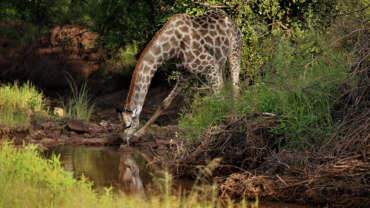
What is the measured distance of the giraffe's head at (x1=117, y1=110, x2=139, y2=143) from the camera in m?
Result: 9.30

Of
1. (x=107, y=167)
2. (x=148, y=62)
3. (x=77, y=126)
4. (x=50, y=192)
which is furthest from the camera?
(x=77, y=126)

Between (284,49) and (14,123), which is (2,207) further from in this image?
(14,123)

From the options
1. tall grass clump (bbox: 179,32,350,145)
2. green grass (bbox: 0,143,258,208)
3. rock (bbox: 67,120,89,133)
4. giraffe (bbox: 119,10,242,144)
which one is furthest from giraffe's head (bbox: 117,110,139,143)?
green grass (bbox: 0,143,258,208)

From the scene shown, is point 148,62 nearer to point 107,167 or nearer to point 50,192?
point 107,167

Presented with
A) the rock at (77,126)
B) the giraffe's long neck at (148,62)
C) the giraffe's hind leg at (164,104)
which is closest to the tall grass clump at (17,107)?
the rock at (77,126)

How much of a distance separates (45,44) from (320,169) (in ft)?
58.6

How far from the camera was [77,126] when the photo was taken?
11.3 meters

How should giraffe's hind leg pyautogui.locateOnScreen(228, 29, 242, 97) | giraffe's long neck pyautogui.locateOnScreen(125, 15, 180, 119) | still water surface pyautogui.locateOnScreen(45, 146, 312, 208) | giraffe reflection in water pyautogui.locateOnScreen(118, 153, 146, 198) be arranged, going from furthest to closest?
1. giraffe's hind leg pyautogui.locateOnScreen(228, 29, 242, 97)
2. giraffe's long neck pyautogui.locateOnScreen(125, 15, 180, 119)
3. still water surface pyautogui.locateOnScreen(45, 146, 312, 208)
4. giraffe reflection in water pyautogui.locateOnScreen(118, 153, 146, 198)

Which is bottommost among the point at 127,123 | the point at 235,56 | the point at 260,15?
the point at 127,123

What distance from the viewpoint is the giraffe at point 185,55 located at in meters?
9.50

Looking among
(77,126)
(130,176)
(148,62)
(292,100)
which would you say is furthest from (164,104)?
(292,100)

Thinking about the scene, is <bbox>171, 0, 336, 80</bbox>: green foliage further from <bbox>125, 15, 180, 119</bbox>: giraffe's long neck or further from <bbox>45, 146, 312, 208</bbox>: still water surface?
<bbox>45, 146, 312, 208</bbox>: still water surface

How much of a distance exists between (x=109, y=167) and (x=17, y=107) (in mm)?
5447

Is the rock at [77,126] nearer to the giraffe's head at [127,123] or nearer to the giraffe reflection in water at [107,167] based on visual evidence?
the giraffe reflection in water at [107,167]
